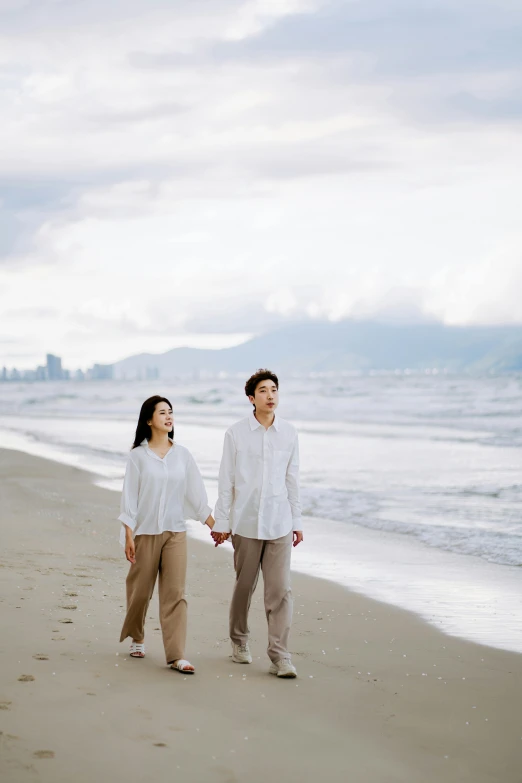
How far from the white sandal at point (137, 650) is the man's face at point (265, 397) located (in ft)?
5.25

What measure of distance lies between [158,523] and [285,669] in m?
1.15

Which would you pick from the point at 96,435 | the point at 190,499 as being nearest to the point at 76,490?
the point at 190,499

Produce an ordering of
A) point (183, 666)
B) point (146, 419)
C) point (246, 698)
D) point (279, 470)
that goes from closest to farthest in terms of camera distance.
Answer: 1. point (246, 698)
2. point (183, 666)
3. point (146, 419)
4. point (279, 470)

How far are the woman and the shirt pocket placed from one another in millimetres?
443

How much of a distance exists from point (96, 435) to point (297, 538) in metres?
23.7

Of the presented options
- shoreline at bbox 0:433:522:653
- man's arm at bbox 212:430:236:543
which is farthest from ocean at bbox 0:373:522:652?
man's arm at bbox 212:430:236:543

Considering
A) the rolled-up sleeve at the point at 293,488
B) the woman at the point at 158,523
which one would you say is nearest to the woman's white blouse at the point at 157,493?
the woman at the point at 158,523

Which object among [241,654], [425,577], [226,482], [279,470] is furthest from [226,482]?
[425,577]

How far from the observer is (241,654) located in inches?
218

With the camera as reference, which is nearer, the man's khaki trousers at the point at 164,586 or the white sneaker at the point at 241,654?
the man's khaki trousers at the point at 164,586

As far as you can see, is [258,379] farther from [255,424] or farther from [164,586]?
[164,586]

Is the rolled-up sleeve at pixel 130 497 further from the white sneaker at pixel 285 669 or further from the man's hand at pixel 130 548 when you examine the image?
the white sneaker at pixel 285 669

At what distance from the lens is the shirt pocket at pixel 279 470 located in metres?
5.45

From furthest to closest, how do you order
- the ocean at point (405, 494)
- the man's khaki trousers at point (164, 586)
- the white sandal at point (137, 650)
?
1. the ocean at point (405, 494)
2. the white sandal at point (137, 650)
3. the man's khaki trousers at point (164, 586)
